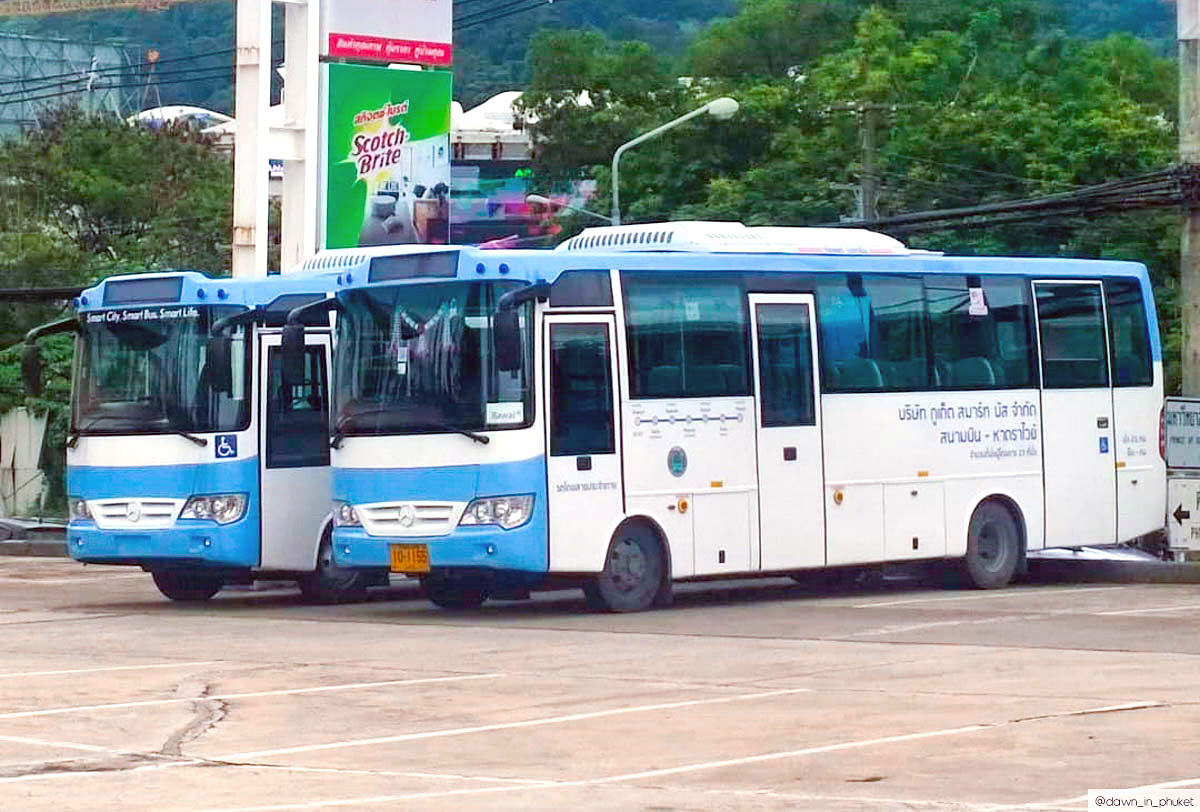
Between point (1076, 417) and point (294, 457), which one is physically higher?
point (1076, 417)

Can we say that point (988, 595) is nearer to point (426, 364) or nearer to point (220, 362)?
point (426, 364)

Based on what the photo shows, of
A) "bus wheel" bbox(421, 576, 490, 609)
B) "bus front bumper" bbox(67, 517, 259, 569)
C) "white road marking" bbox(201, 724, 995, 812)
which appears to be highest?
"bus front bumper" bbox(67, 517, 259, 569)

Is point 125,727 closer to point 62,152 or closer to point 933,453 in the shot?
point 933,453

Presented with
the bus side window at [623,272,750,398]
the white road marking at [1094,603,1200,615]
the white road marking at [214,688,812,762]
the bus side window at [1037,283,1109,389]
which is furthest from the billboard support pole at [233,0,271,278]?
the white road marking at [214,688,812,762]

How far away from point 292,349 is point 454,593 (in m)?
2.97

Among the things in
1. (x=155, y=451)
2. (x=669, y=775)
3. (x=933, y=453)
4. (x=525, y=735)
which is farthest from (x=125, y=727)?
(x=933, y=453)

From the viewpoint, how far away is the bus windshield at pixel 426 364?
18.8 metres

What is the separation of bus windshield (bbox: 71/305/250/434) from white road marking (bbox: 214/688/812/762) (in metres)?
8.78

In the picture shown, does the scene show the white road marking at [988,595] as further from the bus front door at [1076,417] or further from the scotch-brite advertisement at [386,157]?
the scotch-brite advertisement at [386,157]

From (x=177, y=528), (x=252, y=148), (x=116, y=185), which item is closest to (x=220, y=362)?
(x=177, y=528)

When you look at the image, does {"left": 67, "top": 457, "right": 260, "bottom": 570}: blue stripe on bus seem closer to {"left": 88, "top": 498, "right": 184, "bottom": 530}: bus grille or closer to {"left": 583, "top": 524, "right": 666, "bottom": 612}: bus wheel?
{"left": 88, "top": 498, "right": 184, "bottom": 530}: bus grille

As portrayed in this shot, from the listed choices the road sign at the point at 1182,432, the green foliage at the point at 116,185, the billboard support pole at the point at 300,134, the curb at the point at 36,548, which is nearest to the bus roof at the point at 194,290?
the billboard support pole at the point at 300,134

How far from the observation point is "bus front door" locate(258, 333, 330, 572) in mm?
21203

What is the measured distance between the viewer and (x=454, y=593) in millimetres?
21156
